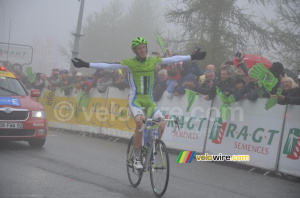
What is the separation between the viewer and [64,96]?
17.9 metres

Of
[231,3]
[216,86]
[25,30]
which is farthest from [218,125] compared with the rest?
[25,30]

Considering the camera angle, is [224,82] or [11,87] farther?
[11,87]

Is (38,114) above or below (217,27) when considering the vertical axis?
below

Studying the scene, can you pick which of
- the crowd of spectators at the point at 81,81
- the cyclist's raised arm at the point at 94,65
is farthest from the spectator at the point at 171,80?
the cyclist's raised arm at the point at 94,65

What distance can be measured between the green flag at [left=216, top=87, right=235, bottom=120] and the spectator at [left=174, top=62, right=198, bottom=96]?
1.46 m

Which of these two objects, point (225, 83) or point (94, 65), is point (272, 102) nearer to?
point (225, 83)

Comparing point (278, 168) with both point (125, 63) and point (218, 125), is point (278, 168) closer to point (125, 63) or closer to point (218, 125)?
point (218, 125)

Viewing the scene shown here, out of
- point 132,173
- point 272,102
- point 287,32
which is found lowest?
point 132,173

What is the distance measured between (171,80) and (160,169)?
21.1 ft

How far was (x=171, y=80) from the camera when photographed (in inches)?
504

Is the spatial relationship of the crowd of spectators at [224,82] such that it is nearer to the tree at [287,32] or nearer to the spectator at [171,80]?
the spectator at [171,80]

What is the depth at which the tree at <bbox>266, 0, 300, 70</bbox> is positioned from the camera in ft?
69.8

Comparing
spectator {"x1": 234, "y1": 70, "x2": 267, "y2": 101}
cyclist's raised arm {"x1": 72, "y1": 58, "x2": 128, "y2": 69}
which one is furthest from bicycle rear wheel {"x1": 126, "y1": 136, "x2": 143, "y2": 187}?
spectator {"x1": 234, "y1": 70, "x2": 267, "y2": 101}

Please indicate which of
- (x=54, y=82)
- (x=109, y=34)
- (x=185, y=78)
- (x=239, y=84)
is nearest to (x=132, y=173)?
(x=239, y=84)
